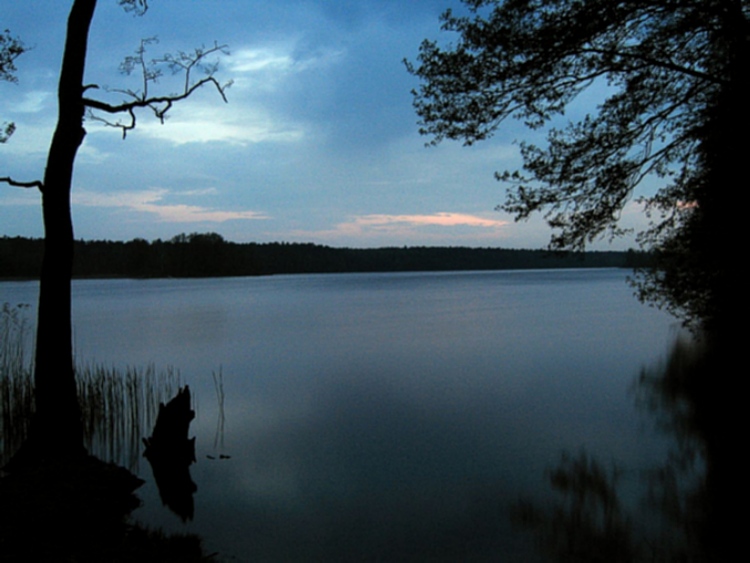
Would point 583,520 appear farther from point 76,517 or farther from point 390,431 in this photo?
point 76,517

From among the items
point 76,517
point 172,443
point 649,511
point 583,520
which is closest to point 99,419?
point 172,443

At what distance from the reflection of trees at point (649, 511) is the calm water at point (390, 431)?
282mm

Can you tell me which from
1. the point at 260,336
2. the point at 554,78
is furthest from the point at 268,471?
the point at 260,336

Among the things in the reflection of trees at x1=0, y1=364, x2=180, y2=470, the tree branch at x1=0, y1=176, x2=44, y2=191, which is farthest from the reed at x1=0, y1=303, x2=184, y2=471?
the tree branch at x1=0, y1=176, x2=44, y2=191

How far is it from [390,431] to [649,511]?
4.32 meters

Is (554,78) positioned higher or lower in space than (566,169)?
higher

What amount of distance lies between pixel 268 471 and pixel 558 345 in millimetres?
14621

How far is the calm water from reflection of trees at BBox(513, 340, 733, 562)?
0.92ft

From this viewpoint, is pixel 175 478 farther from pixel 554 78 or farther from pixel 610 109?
pixel 610 109

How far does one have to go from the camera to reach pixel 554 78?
6.62m

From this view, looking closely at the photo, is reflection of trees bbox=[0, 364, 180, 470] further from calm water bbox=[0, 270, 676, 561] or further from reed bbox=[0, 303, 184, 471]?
calm water bbox=[0, 270, 676, 561]

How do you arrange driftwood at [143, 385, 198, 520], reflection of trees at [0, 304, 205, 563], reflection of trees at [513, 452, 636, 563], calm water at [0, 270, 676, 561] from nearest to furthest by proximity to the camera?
reflection of trees at [0, 304, 205, 563], reflection of trees at [513, 452, 636, 563], calm water at [0, 270, 676, 561], driftwood at [143, 385, 198, 520]

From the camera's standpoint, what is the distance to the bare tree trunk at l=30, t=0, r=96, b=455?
6.24m

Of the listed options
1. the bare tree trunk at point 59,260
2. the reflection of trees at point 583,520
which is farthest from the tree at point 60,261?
the reflection of trees at point 583,520
